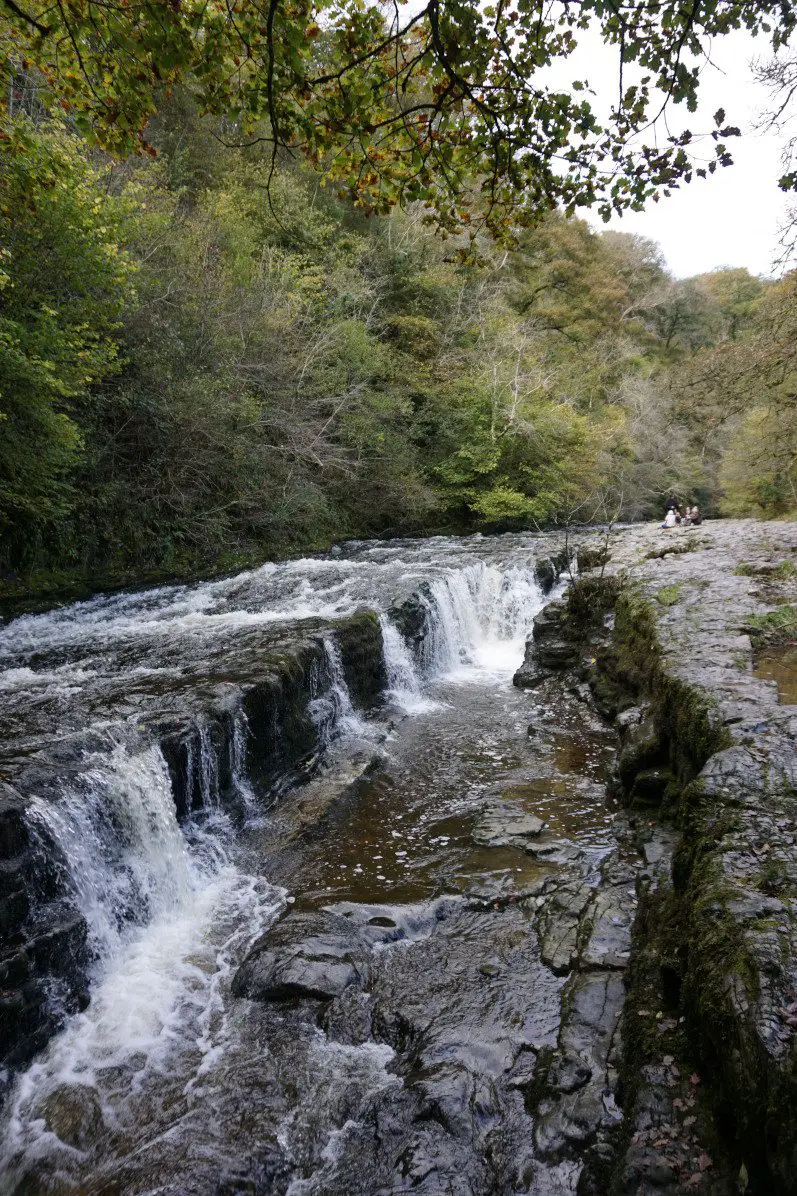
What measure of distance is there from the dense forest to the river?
142 inches

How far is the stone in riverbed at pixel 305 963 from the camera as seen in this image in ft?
13.5

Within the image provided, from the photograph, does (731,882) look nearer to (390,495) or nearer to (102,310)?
(102,310)

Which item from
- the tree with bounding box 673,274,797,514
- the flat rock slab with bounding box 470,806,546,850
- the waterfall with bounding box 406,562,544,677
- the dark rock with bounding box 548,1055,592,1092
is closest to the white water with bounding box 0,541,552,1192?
the waterfall with bounding box 406,562,544,677

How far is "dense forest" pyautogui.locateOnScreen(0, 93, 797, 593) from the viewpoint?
8.57 m

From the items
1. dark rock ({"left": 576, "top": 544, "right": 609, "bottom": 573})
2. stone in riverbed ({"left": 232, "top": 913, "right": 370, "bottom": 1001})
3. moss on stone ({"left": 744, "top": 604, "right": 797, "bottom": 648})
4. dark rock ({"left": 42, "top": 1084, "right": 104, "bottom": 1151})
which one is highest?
dark rock ({"left": 576, "top": 544, "right": 609, "bottom": 573})

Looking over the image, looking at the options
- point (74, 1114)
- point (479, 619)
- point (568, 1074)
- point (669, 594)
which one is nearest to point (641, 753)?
point (568, 1074)

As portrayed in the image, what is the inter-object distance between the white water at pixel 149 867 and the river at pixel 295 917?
19 mm

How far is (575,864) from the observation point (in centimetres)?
509

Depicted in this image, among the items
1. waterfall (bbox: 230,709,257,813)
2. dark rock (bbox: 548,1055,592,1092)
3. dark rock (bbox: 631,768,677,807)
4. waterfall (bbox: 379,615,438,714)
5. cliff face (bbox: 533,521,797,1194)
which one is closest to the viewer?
cliff face (bbox: 533,521,797,1194)

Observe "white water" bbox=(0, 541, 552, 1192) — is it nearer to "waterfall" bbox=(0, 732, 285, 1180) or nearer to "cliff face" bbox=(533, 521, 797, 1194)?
"waterfall" bbox=(0, 732, 285, 1180)

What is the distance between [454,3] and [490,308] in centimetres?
2351

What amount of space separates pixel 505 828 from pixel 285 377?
13.5 m

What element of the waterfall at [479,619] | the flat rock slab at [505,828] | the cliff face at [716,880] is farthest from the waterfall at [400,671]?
the flat rock slab at [505,828]

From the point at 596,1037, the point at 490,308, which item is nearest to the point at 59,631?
the point at 596,1037
